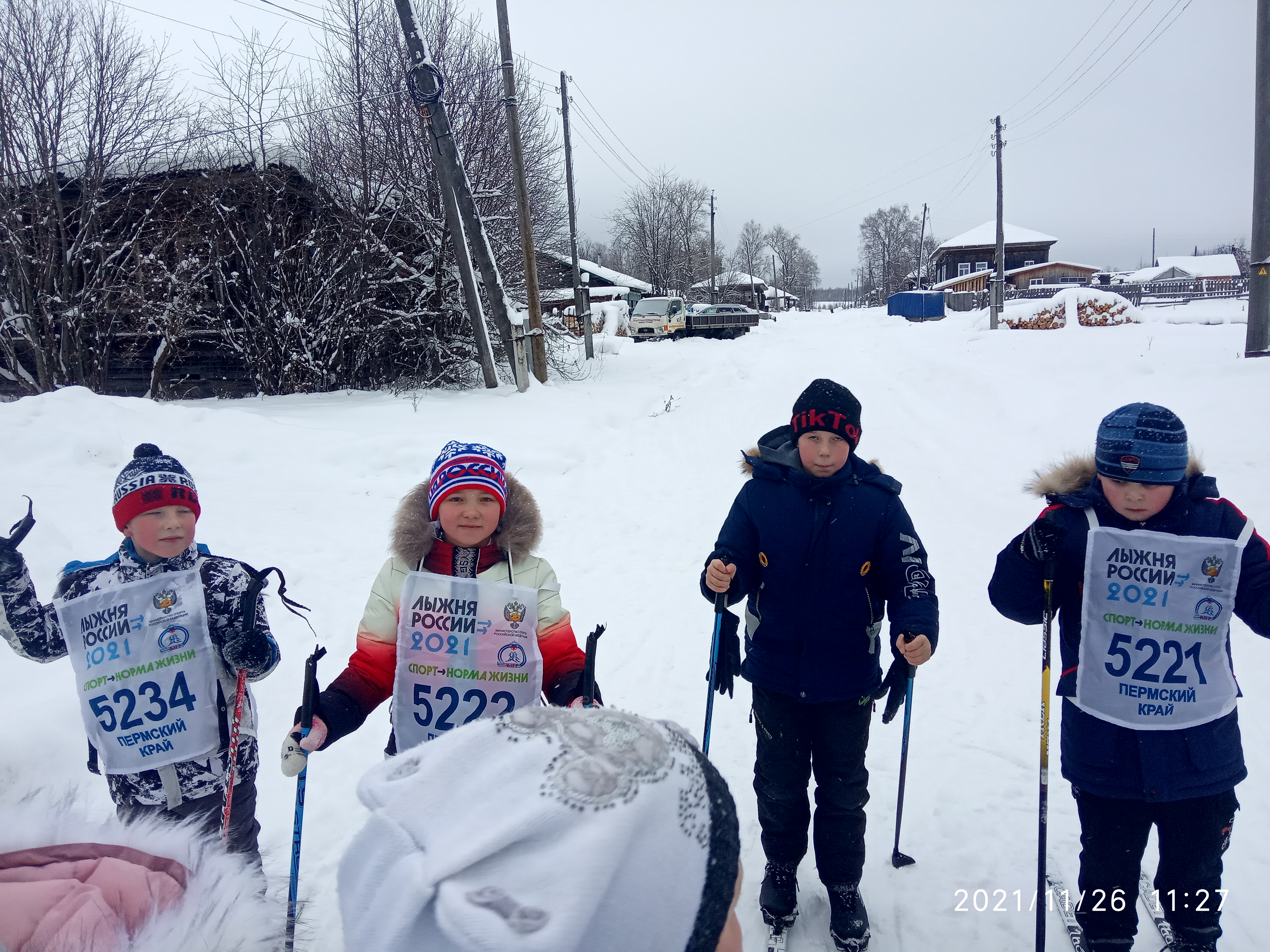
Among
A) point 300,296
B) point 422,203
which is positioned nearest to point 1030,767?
point 300,296

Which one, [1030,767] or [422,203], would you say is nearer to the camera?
[1030,767]

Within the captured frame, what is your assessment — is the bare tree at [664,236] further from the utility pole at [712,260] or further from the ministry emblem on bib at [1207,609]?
the ministry emblem on bib at [1207,609]

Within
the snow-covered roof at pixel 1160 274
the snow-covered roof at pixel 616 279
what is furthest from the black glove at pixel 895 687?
the snow-covered roof at pixel 1160 274

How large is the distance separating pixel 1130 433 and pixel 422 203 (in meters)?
14.4

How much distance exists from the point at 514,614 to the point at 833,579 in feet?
3.85

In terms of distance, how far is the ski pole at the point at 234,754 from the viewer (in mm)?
2480

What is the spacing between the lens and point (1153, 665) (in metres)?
2.39

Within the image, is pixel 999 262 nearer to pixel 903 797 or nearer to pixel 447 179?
pixel 447 179

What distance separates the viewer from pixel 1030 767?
3.71 metres

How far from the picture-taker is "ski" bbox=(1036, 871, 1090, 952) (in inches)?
106

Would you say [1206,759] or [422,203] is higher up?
[422,203]

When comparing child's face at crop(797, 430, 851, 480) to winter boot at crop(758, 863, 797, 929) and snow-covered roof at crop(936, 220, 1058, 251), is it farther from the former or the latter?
snow-covered roof at crop(936, 220, 1058, 251)

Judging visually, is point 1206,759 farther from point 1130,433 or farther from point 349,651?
point 349,651
